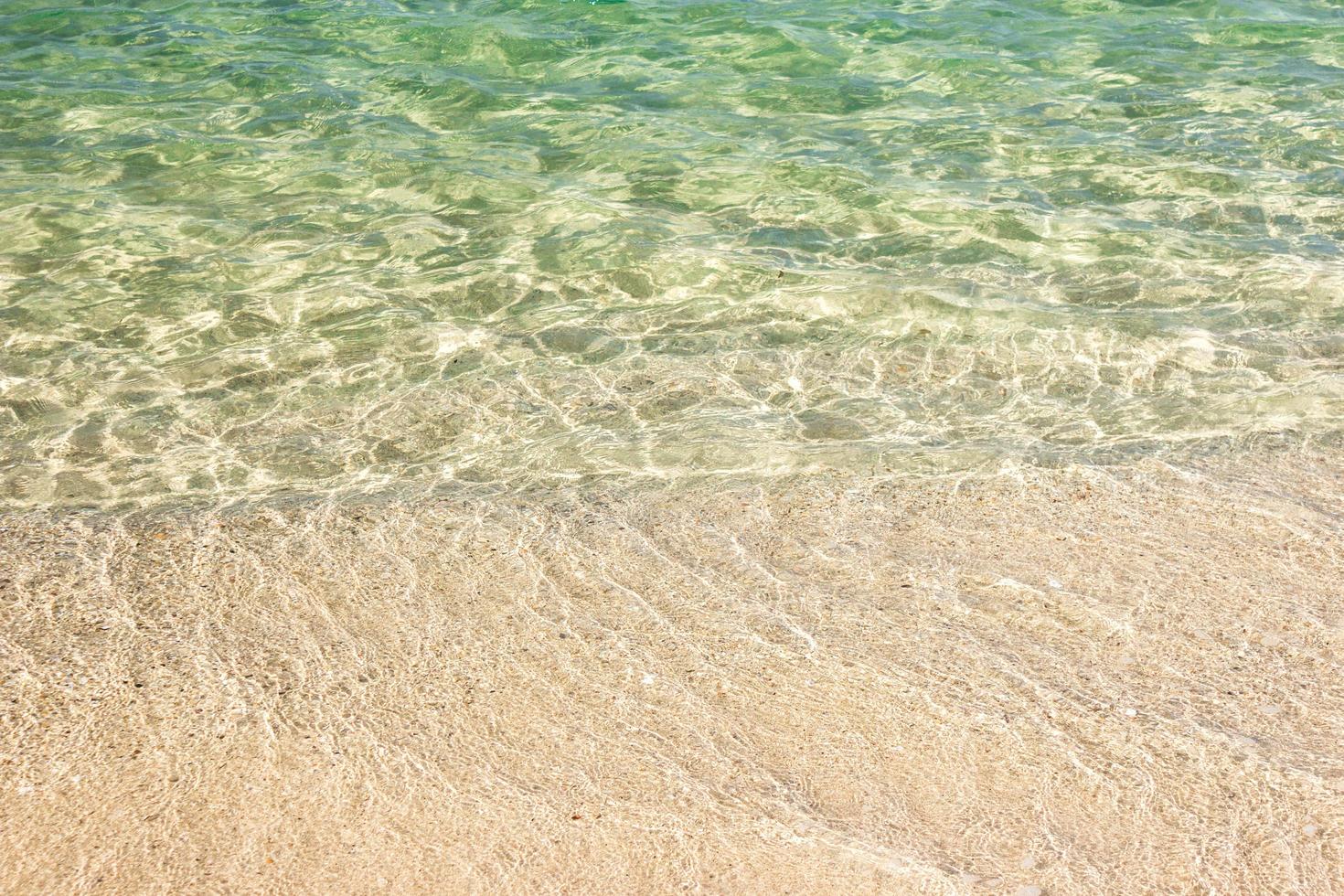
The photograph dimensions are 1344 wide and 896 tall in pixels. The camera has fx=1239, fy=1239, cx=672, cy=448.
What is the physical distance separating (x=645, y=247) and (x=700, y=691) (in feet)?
12.2

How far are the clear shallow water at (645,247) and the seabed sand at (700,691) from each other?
19.2 inches

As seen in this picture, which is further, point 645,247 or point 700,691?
point 645,247

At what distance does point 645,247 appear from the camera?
21.7ft

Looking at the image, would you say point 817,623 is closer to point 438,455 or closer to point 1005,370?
point 438,455

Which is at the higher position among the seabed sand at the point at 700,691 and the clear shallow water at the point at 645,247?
the seabed sand at the point at 700,691

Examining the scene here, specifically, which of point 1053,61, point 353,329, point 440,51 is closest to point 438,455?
point 353,329

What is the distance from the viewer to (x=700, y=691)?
336cm

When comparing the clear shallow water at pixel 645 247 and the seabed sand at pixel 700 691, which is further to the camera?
the clear shallow water at pixel 645 247

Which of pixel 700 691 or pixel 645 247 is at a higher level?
pixel 700 691

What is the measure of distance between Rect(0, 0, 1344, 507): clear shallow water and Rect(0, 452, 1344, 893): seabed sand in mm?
489

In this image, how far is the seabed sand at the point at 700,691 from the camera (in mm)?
2756

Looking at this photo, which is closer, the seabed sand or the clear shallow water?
the seabed sand

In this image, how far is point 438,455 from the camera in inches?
189

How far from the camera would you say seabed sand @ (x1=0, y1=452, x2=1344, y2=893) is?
9.04 ft
